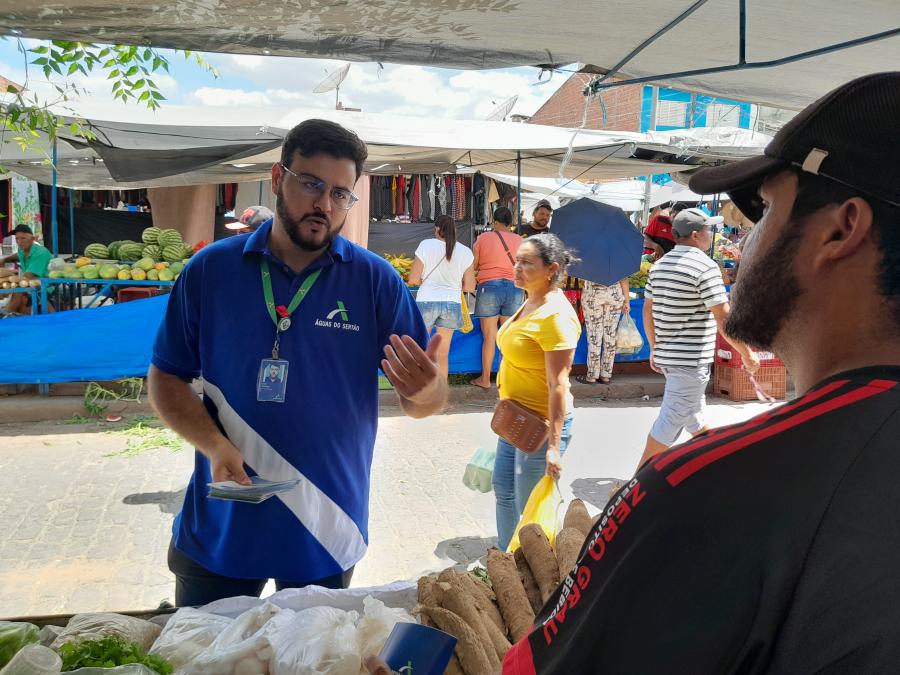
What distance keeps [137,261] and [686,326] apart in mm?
6969

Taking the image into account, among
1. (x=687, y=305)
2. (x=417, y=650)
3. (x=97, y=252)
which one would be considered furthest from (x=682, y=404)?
(x=97, y=252)

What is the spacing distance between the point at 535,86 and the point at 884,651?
381 cm

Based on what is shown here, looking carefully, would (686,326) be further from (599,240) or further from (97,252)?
(97,252)

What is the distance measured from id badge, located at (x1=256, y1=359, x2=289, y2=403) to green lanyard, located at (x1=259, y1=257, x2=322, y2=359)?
0.11 feet

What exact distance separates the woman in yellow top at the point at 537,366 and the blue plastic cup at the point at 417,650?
2.19 m

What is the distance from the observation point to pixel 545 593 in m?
2.20

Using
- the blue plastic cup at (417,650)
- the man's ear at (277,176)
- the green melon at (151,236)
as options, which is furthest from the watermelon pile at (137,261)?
the blue plastic cup at (417,650)

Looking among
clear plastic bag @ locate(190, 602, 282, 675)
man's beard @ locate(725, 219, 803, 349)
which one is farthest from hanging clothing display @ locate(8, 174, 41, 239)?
man's beard @ locate(725, 219, 803, 349)

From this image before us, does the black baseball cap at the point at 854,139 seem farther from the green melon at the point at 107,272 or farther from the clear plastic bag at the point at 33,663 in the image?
the green melon at the point at 107,272

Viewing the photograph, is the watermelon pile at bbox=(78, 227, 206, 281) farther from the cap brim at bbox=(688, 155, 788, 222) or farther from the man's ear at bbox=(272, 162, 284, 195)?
the cap brim at bbox=(688, 155, 788, 222)

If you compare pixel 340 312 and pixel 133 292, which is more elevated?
pixel 340 312

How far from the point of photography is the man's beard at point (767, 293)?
954 mm

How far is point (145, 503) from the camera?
5516mm

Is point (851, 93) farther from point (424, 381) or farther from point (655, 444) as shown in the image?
point (655, 444)
